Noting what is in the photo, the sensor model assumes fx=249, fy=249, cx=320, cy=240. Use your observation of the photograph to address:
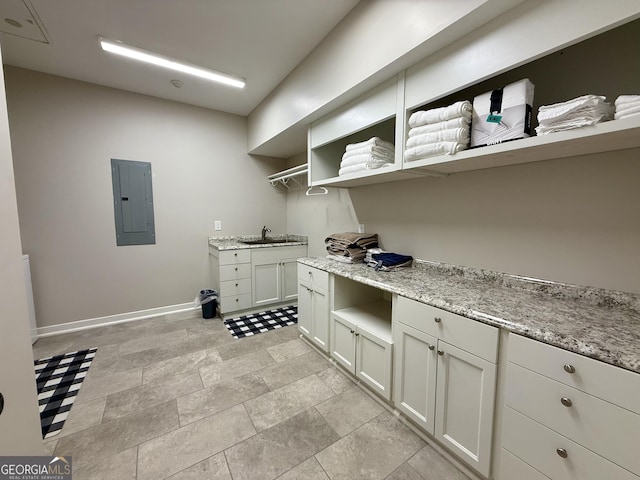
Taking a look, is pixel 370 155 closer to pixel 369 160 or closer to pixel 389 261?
pixel 369 160

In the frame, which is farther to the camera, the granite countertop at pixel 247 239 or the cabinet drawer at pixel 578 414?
the granite countertop at pixel 247 239

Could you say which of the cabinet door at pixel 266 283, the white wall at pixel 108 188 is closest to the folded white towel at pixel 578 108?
the cabinet door at pixel 266 283

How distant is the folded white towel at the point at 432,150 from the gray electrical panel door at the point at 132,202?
3035 millimetres

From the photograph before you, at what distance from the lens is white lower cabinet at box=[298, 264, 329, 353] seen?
7.04 feet

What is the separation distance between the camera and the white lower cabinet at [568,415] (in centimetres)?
78

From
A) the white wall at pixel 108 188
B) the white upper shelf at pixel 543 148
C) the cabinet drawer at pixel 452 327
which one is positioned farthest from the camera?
the white wall at pixel 108 188

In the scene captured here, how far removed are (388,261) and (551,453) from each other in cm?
124

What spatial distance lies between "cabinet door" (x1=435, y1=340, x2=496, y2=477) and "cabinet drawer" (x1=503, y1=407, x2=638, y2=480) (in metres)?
0.09

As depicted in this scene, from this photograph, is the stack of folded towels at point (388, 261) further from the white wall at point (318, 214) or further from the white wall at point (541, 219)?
the white wall at point (318, 214)

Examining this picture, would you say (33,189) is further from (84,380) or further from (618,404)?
(618,404)

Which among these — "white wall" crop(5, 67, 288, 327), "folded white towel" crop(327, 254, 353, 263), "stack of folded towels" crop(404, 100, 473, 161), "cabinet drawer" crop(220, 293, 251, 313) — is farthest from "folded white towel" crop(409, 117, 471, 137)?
"white wall" crop(5, 67, 288, 327)

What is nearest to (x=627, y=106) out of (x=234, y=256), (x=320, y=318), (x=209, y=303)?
(x=320, y=318)

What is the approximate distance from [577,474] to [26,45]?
14.2 ft

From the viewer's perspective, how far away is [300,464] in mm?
1298
